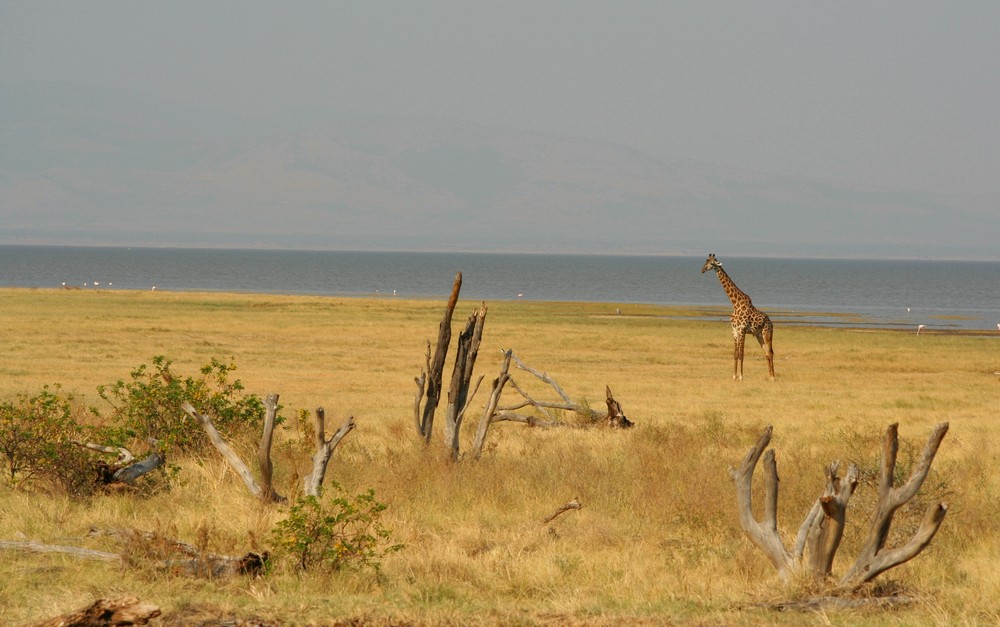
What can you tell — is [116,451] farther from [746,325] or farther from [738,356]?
[746,325]

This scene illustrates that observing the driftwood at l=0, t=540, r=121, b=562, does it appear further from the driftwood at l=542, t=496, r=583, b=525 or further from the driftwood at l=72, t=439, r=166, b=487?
the driftwood at l=542, t=496, r=583, b=525

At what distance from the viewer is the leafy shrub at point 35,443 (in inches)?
442

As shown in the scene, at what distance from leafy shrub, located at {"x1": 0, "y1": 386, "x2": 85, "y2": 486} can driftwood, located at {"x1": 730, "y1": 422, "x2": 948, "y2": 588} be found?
672 cm

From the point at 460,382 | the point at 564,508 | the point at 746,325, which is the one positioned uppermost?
the point at 746,325

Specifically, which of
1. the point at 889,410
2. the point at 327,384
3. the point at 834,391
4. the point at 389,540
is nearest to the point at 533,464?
the point at 389,540

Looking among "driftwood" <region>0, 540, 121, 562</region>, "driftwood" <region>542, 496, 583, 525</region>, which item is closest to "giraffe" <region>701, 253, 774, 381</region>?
"driftwood" <region>542, 496, 583, 525</region>

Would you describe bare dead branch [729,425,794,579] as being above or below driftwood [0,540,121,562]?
above

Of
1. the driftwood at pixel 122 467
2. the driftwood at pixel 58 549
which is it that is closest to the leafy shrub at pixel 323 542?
the driftwood at pixel 58 549

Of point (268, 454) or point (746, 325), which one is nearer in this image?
point (268, 454)

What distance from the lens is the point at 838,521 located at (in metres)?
7.80

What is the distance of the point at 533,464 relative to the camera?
43.4 ft

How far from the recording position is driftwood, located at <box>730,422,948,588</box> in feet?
24.4

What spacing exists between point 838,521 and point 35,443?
7.83 metres

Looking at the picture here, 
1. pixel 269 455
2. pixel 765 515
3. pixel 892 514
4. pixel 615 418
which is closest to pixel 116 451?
pixel 269 455
